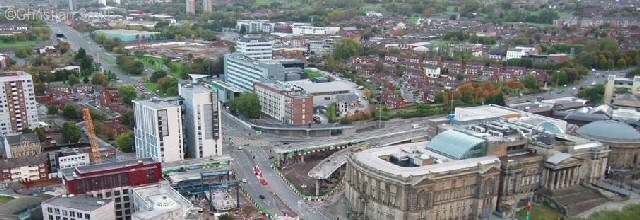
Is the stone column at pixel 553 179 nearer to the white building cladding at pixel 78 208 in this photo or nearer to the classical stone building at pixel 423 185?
the classical stone building at pixel 423 185

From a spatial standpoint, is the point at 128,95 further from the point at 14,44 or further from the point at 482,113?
the point at 14,44

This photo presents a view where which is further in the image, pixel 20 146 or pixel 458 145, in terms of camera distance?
pixel 20 146

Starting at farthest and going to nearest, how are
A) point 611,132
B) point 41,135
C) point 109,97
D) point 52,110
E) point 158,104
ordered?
1. point 109,97
2. point 52,110
3. point 41,135
4. point 611,132
5. point 158,104

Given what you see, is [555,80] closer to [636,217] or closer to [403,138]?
[403,138]

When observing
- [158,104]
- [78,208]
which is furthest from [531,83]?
[78,208]

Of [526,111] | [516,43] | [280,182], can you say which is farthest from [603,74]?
[280,182]

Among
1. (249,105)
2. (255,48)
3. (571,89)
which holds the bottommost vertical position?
(249,105)
